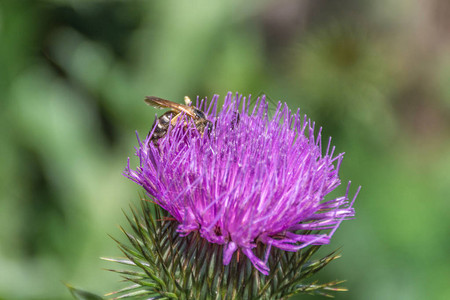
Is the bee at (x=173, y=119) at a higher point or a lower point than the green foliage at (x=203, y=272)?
higher

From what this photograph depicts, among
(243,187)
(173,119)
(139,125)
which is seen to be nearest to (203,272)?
(243,187)

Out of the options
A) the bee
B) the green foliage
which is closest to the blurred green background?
the green foliage

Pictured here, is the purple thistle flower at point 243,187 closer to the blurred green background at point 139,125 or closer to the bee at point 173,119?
the bee at point 173,119

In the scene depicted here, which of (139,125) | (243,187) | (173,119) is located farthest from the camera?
(139,125)

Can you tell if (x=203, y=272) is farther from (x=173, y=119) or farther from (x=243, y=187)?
(x=173, y=119)

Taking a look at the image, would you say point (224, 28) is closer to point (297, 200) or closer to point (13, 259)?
point (13, 259)

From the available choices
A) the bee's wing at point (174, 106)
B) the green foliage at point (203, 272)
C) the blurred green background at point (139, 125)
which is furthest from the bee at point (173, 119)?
the blurred green background at point (139, 125)
